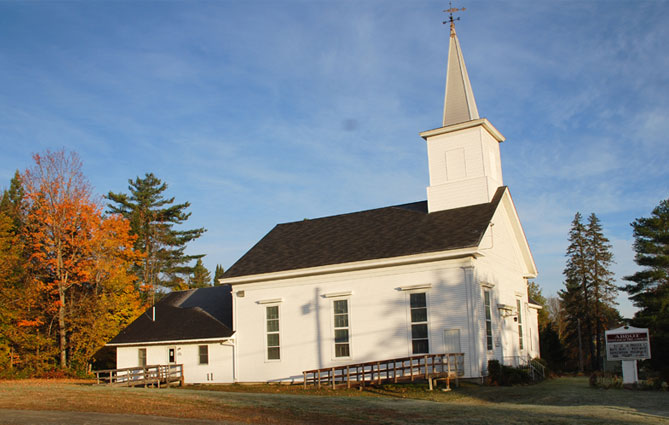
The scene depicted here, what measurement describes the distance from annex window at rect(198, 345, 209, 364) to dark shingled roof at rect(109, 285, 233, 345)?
63 cm

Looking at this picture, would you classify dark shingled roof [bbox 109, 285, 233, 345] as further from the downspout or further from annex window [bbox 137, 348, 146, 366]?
the downspout

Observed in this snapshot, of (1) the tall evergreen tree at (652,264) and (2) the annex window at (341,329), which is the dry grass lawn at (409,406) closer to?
(2) the annex window at (341,329)

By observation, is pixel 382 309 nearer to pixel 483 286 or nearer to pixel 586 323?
pixel 483 286

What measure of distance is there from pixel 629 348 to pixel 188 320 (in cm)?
2142

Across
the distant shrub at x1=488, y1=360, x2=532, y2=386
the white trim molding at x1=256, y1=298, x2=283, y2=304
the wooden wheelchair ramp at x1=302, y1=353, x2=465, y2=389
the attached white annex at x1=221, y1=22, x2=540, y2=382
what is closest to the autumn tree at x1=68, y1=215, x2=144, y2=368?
the attached white annex at x1=221, y1=22, x2=540, y2=382

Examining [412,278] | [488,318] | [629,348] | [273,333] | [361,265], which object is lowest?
[629,348]

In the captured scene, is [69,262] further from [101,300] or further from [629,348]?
[629,348]

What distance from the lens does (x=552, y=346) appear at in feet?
157

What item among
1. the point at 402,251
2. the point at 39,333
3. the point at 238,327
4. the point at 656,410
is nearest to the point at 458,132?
the point at 402,251

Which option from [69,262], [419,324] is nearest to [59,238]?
[69,262]

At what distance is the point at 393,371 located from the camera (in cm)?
2531

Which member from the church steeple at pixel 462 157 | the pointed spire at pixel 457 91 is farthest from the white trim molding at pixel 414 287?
the pointed spire at pixel 457 91

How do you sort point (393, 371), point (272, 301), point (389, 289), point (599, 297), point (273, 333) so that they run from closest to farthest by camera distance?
point (393, 371), point (389, 289), point (273, 333), point (272, 301), point (599, 297)

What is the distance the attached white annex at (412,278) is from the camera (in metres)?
25.8
